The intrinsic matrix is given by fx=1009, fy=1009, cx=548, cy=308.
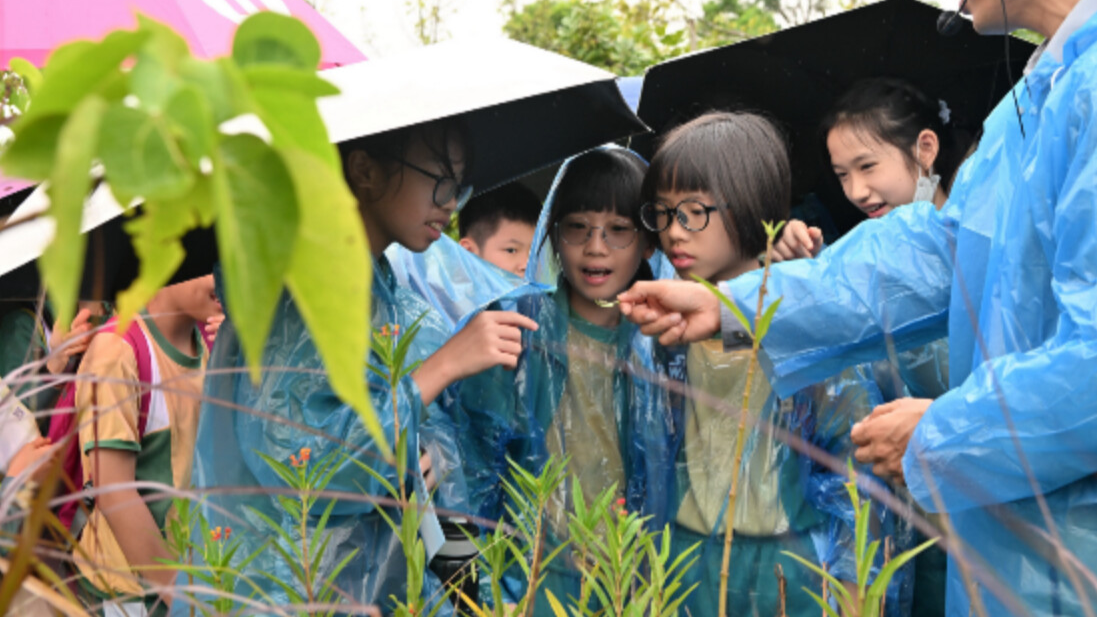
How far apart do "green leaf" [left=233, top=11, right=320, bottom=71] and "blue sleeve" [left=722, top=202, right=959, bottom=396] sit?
6.35ft

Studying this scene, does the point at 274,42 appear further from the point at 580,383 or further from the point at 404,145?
the point at 580,383

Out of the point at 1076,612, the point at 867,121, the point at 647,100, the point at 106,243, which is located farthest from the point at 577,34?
the point at 1076,612

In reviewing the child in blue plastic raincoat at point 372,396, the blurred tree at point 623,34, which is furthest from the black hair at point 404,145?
the blurred tree at point 623,34

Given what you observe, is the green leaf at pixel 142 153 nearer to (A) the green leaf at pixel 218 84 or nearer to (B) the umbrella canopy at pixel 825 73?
(A) the green leaf at pixel 218 84

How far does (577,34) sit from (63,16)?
11.6 ft

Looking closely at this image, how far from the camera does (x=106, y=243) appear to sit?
6.75 ft

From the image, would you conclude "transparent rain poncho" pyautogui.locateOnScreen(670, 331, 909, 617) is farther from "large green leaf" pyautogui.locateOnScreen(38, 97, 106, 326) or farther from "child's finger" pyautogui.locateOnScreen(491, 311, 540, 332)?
"large green leaf" pyautogui.locateOnScreen(38, 97, 106, 326)

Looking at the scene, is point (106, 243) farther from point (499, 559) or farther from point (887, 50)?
point (887, 50)

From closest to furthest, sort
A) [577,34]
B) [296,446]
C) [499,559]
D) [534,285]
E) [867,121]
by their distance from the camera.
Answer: [499,559] → [296,446] → [534,285] → [867,121] → [577,34]

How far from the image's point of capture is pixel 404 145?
2.44 metres

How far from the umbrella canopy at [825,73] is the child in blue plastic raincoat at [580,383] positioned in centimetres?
45

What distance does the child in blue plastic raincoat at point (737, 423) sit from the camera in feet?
8.43

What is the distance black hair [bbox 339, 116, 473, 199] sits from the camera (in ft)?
7.83

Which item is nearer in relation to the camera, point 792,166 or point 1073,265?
point 1073,265
